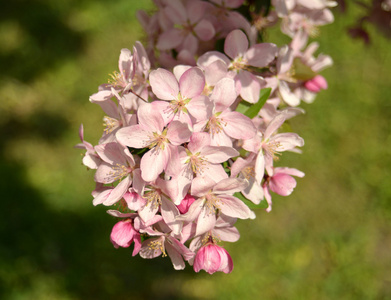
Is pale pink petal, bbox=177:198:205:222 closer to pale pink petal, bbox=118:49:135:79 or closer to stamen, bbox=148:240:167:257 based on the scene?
stamen, bbox=148:240:167:257

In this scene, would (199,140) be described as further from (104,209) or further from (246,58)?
(104,209)

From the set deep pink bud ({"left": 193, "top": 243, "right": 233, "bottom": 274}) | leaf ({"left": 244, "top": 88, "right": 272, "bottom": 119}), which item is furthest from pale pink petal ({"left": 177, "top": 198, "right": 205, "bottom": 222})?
leaf ({"left": 244, "top": 88, "right": 272, "bottom": 119})

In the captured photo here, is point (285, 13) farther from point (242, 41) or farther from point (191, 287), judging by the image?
point (191, 287)

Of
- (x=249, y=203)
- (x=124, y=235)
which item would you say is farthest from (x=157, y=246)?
(x=249, y=203)

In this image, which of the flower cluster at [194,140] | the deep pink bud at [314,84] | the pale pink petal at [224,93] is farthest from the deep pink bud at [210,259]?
the deep pink bud at [314,84]

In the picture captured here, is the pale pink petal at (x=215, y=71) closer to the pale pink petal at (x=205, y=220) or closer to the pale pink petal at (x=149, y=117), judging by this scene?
the pale pink petal at (x=149, y=117)

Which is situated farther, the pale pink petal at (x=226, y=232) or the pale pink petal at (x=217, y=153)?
the pale pink petal at (x=226, y=232)
